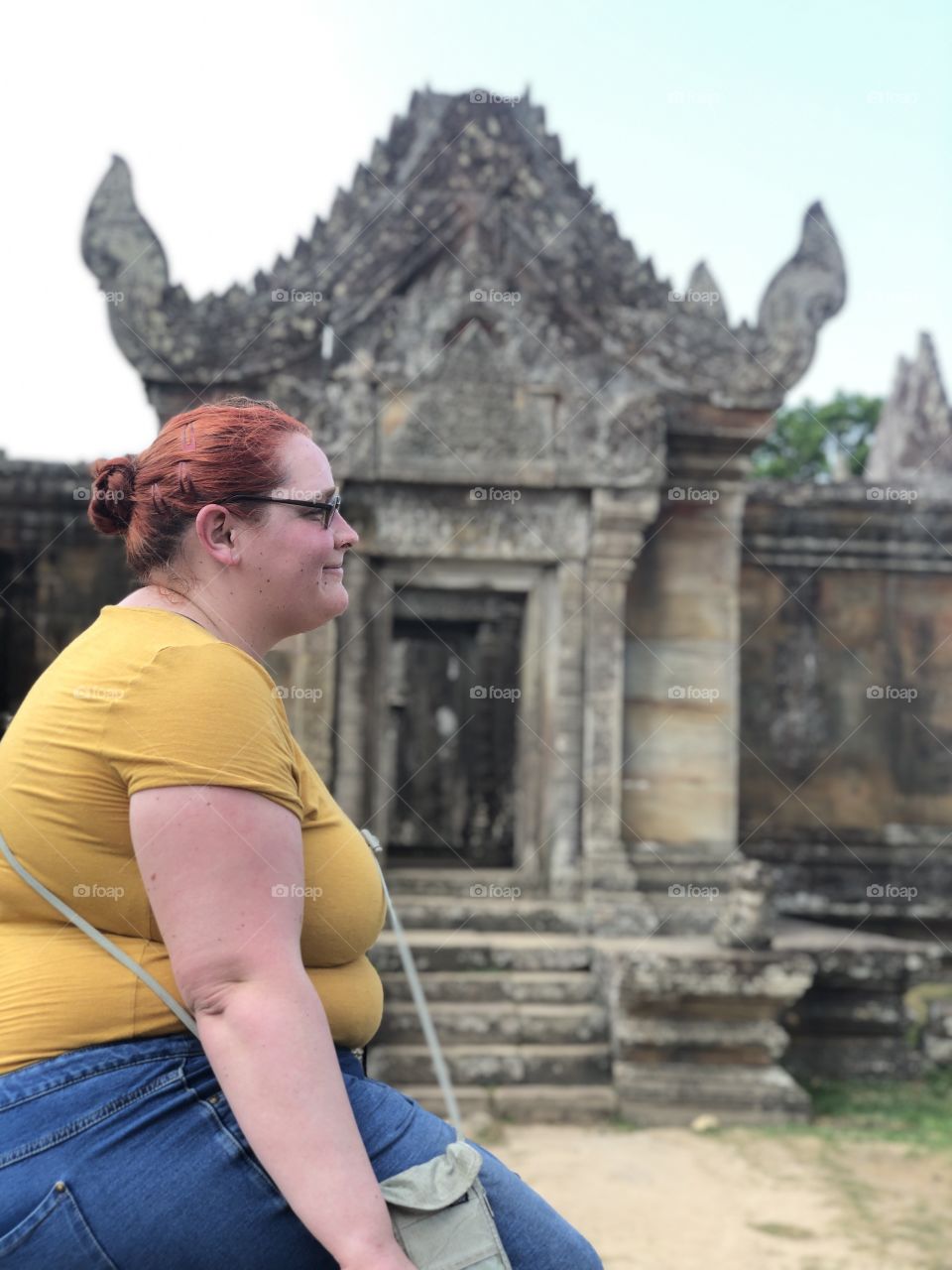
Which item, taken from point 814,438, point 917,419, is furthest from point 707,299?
point 814,438

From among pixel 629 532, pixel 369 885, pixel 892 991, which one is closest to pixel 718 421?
pixel 629 532

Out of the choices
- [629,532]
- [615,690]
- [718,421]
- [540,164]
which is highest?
[540,164]

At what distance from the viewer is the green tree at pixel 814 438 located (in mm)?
27656

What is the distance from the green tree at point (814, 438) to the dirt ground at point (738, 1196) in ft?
73.8

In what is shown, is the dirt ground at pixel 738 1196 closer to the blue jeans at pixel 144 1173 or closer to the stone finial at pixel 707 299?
the blue jeans at pixel 144 1173

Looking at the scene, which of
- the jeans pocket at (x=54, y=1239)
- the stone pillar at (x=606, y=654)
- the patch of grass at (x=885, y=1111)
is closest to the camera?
the jeans pocket at (x=54, y=1239)

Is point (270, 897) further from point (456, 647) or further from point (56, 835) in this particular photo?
point (456, 647)

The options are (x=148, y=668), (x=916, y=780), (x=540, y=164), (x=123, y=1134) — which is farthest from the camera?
(x=916, y=780)

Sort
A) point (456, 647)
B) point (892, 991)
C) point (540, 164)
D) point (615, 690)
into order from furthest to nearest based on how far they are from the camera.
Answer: point (456, 647), point (540, 164), point (615, 690), point (892, 991)

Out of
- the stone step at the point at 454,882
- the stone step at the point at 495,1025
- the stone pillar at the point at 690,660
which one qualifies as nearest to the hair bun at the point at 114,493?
the stone step at the point at 495,1025

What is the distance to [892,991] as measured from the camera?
7016mm

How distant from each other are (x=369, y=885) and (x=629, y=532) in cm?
617

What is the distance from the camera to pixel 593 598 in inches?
298

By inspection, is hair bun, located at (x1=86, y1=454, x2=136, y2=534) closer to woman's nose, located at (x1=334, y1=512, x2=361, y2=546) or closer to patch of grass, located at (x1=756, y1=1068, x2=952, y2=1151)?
woman's nose, located at (x1=334, y1=512, x2=361, y2=546)
